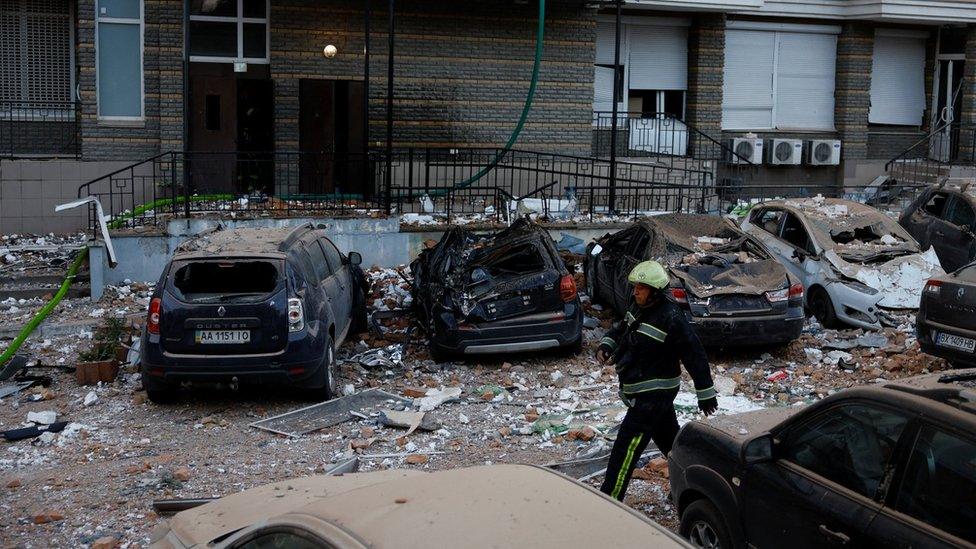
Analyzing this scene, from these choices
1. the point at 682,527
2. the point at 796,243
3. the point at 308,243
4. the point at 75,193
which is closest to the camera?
the point at 682,527

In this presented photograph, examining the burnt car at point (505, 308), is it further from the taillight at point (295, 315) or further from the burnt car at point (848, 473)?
the burnt car at point (848, 473)

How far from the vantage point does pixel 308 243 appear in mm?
11125

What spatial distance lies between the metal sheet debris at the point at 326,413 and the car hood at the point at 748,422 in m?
4.25

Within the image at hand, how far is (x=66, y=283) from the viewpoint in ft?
44.9

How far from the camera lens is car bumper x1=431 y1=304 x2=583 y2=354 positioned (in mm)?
11336

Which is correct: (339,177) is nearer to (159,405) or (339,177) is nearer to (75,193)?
(75,193)

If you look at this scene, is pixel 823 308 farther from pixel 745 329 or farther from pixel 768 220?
pixel 745 329

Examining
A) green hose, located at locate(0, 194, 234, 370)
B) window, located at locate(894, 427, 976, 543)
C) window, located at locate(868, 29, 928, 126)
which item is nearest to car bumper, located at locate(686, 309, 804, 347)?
window, located at locate(894, 427, 976, 543)

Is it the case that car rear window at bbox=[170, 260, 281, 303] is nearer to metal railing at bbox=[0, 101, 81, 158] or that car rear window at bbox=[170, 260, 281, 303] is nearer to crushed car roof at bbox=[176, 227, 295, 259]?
crushed car roof at bbox=[176, 227, 295, 259]

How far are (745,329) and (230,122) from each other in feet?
33.3

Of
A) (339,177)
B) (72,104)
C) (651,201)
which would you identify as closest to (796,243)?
(651,201)

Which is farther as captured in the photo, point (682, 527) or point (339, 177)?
point (339, 177)

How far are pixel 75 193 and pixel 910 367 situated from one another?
1268 centimetres

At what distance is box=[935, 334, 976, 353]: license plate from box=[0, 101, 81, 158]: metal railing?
13.6 meters
